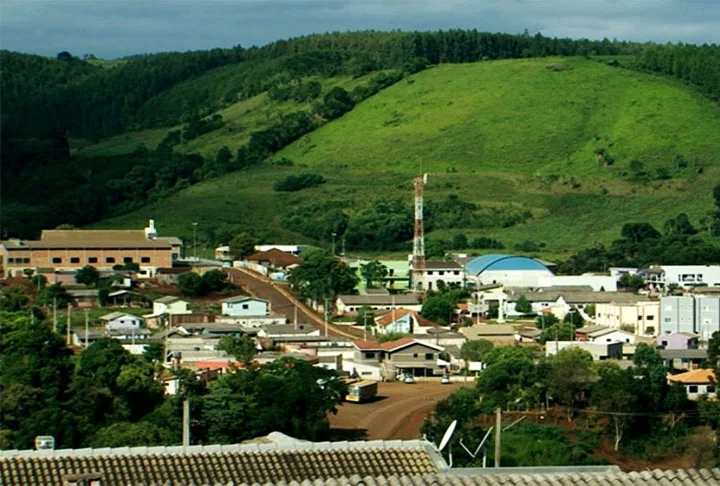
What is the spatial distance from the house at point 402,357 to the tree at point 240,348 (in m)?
2.54

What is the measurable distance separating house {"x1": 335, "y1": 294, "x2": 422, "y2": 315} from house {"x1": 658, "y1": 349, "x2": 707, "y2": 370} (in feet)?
36.8

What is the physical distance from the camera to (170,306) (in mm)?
46562

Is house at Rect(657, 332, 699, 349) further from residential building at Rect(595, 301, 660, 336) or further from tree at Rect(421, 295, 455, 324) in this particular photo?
tree at Rect(421, 295, 455, 324)

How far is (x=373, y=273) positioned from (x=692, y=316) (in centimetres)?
1410

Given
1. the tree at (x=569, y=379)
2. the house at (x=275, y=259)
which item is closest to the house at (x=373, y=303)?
the house at (x=275, y=259)

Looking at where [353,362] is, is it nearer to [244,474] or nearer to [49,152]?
[244,474]

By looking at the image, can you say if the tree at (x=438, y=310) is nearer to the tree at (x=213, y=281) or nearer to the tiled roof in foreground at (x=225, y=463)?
the tree at (x=213, y=281)

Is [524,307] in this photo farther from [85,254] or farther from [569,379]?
[569,379]

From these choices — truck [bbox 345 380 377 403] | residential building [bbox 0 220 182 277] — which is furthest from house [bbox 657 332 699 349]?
residential building [bbox 0 220 182 277]

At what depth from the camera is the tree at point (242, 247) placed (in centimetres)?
5991

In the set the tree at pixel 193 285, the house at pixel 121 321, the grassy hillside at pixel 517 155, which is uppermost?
the grassy hillside at pixel 517 155

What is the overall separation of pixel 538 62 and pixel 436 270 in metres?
44.2

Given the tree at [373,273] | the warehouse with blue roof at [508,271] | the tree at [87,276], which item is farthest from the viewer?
the tree at [373,273]

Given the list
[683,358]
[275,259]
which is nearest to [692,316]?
[683,358]
